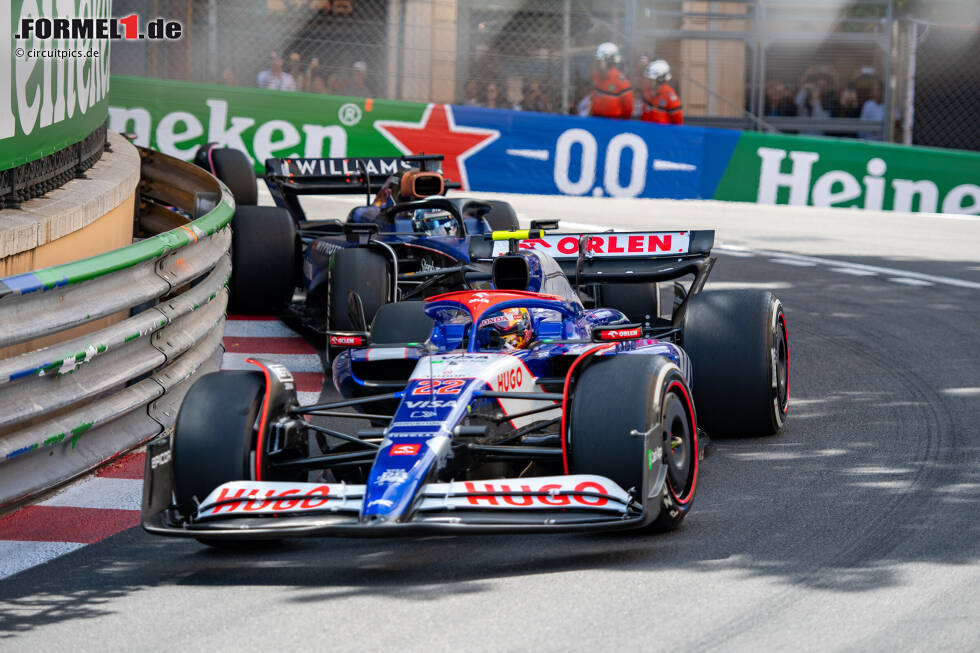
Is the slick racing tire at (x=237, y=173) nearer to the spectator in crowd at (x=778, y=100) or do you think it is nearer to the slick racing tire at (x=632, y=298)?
the slick racing tire at (x=632, y=298)

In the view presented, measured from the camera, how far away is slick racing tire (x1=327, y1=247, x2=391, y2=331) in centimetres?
895

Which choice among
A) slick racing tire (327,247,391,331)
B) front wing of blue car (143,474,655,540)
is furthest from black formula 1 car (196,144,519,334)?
front wing of blue car (143,474,655,540)

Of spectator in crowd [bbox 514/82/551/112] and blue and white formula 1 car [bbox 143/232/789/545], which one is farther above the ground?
spectator in crowd [bbox 514/82/551/112]

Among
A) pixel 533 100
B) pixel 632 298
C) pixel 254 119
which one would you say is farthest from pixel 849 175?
pixel 632 298

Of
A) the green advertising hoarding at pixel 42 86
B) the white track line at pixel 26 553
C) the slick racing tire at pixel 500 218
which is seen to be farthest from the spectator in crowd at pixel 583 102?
the white track line at pixel 26 553

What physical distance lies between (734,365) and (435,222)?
402cm

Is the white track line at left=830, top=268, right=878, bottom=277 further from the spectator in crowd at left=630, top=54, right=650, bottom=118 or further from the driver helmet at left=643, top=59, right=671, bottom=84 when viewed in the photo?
the spectator in crowd at left=630, top=54, right=650, bottom=118

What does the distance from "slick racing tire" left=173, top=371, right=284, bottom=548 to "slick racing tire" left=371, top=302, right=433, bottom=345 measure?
1.11 meters

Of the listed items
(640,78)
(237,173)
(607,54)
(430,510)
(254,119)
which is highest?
(607,54)

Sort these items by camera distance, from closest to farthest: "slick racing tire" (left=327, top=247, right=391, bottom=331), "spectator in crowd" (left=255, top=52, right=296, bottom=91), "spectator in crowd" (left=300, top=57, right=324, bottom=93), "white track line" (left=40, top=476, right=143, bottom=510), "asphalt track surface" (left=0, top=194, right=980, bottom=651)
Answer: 1. "asphalt track surface" (left=0, top=194, right=980, bottom=651)
2. "white track line" (left=40, top=476, right=143, bottom=510)
3. "slick racing tire" (left=327, top=247, right=391, bottom=331)
4. "spectator in crowd" (left=255, top=52, right=296, bottom=91)
5. "spectator in crowd" (left=300, top=57, right=324, bottom=93)

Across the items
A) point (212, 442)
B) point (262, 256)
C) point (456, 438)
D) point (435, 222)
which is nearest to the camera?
point (212, 442)

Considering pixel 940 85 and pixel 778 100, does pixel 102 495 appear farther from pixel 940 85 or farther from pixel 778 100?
pixel 940 85

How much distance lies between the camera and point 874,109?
19312mm

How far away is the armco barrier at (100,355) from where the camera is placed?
585 cm
